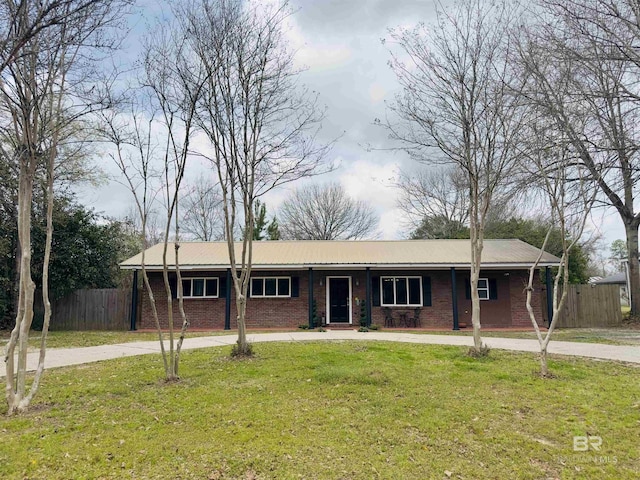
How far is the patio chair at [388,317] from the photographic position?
15.7m

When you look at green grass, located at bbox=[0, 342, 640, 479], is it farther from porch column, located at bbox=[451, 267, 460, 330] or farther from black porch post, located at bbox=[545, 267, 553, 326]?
black porch post, located at bbox=[545, 267, 553, 326]

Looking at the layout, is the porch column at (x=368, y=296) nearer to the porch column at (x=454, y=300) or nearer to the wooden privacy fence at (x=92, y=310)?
the porch column at (x=454, y=300)

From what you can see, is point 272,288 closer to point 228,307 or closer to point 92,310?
point 228,307

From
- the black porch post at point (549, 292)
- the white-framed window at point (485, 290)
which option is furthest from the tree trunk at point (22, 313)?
the black porch post at point (549, 292)

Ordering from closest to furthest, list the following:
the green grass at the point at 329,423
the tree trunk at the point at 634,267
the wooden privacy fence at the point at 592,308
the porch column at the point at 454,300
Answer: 1. the green grass at the point at 329,423
2. the porch column at the point at 454,300
3. the wooden privacy fence at the point at 592,308
4. the tree trunk at the point at 634,267

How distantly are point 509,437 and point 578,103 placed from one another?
6833mm

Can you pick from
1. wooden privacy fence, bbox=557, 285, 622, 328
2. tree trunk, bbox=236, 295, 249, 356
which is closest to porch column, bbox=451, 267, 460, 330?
wooden privacy fence, bbox=557, 285, 622, 328

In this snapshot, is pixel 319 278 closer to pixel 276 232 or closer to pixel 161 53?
pixel 161 53

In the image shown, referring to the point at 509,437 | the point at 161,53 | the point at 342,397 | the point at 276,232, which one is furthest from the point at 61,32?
the point at 276,232

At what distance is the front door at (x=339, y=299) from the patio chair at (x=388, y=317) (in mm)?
1399

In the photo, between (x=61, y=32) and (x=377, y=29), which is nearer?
(x=61, y=32)

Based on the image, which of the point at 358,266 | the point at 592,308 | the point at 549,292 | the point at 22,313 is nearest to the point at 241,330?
the point at 22,313

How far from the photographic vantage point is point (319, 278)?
53.1 ft

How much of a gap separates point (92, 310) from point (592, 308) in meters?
19.4
